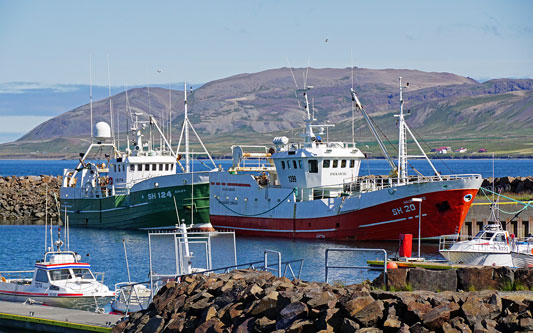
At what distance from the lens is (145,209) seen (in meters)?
53.4

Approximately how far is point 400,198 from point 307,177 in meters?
5.49

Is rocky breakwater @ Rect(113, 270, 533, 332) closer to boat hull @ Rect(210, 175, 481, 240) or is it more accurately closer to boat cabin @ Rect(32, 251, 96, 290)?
boat cabin @ Rect(32, 251, 96, 290)

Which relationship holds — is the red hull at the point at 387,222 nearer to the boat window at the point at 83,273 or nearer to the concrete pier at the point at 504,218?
the concrete pier at the point at 504,218

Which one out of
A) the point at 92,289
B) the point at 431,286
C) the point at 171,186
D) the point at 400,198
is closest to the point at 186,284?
the point at 431,286

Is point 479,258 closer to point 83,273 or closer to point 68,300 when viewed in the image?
point 83,273

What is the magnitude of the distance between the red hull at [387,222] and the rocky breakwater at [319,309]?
965 inches

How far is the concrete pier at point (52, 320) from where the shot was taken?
69.8 feet

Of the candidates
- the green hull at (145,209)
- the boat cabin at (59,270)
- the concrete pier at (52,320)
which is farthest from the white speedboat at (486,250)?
the green hull at (145,209)

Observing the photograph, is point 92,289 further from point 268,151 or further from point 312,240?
point 268,151

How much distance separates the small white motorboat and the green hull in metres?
21.4

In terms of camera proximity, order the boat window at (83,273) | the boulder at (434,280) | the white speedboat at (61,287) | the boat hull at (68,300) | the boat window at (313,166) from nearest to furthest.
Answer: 1. the boulder at (434,280)
2. the boat hull at (68,300)
3. the white speedboat at (61,287)
4. the boat window at (83,273)
5. the boat window at (313,166)

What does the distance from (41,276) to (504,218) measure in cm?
2427

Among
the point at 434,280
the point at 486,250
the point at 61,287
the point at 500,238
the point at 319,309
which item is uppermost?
the point at 434,280

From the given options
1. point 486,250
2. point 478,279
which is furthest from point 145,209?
point 478,279
